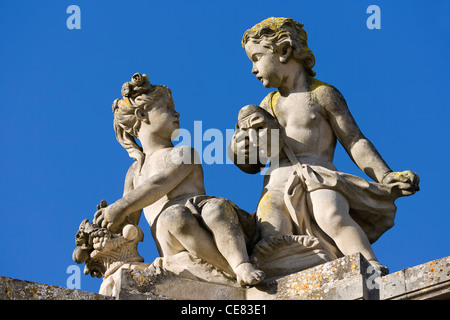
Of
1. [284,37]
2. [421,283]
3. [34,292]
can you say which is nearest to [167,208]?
[34,292]

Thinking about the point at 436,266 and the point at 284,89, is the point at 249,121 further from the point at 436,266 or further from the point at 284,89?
the point at 436,266

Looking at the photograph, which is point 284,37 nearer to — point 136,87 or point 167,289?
point 136,87

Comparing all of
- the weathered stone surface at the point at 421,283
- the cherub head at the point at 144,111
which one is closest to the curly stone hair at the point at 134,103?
the cherub head at the point at 144,111

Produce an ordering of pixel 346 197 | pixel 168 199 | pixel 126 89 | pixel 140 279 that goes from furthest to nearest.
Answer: pixel 126 89 → pixel 168 199 → pixel 346 197 → pixel 140 279

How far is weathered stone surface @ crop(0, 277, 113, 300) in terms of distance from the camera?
9414mm

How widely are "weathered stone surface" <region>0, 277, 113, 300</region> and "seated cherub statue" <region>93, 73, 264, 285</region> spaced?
1422 mm

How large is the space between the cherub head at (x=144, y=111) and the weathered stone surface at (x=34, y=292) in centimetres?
275

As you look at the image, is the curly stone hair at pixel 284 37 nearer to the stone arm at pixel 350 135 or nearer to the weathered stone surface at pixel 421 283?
the stone arm at pixel 350 135

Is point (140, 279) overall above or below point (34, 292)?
above

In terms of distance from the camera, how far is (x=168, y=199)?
11539 mm

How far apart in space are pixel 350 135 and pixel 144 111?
7.01 ft

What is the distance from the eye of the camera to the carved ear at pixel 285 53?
1232 centimetres
